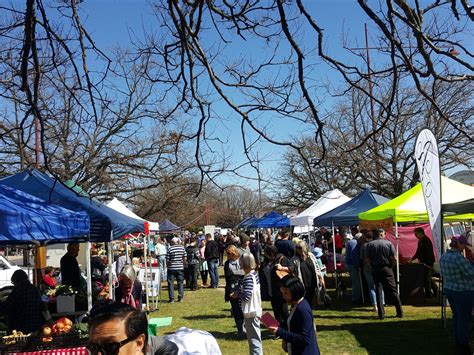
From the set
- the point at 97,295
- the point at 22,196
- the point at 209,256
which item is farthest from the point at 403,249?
the point at 22,196

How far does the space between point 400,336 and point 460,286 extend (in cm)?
235

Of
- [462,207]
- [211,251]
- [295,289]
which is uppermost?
[462,207]

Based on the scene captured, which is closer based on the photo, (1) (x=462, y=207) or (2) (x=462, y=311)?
(2) (x=462, y=311)

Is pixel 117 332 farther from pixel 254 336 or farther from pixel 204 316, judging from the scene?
pixel 204 316

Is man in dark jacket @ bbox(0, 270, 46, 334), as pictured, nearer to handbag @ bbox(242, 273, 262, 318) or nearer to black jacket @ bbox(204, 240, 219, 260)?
handbag @ bbox(242, 273, 262, 318)

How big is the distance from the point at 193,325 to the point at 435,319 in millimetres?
4812

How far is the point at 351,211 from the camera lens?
1410 cm

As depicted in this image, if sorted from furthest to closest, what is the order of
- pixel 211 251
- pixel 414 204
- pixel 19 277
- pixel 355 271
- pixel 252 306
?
pixel 211 251
pixel 355 271
pixel 414 204
pixel 252 306
pixel 19 277

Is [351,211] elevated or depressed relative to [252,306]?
elevated

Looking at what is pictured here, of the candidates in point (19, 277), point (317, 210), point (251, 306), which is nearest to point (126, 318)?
point (19, 277)

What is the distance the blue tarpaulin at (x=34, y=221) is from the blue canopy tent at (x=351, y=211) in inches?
345

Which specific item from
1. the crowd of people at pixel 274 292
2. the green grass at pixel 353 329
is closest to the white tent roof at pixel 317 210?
the crowd of people at pixel 274 292

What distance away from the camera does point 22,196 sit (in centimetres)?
638

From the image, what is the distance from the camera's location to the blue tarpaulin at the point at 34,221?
5.73 meters
